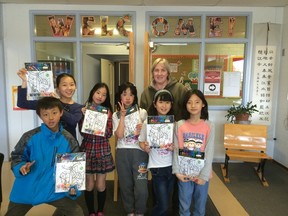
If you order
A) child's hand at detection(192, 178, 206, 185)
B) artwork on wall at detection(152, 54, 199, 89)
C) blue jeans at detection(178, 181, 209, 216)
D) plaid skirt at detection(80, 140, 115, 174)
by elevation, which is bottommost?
blue jeans at detection(178, 181, 209, 216)

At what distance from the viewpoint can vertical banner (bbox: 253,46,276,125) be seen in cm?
378

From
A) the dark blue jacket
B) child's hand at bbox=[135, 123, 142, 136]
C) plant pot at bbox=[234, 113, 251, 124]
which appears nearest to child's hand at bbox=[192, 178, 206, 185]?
child's hand at bbox=[135, 123, 142, 136]

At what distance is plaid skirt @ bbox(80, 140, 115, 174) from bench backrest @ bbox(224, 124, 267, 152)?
2.08 metres

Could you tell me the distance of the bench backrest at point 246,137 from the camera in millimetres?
3281

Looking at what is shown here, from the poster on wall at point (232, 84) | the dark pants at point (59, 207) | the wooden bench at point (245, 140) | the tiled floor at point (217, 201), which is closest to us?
the dark pants at point (59, 207)

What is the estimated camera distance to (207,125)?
1806 millimetres

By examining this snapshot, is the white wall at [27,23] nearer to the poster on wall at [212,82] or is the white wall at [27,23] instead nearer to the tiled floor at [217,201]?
the poster on wall at [212,82]

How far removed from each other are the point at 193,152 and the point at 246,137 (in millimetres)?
1991

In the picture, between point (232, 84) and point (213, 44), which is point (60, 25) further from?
point (232, 84)

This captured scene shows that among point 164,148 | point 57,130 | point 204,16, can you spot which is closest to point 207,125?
point 164,148

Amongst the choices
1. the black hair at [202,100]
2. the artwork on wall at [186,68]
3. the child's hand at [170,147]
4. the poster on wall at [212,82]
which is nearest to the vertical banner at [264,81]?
the poster on wall at [212,82]

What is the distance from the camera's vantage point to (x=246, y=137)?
3.32 m

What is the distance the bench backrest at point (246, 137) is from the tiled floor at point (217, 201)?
58cm

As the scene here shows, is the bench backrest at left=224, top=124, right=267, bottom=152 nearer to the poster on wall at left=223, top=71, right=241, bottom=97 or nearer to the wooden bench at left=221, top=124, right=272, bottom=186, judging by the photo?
the wooden bench at left=221, top=124, right=272, bottom=186
